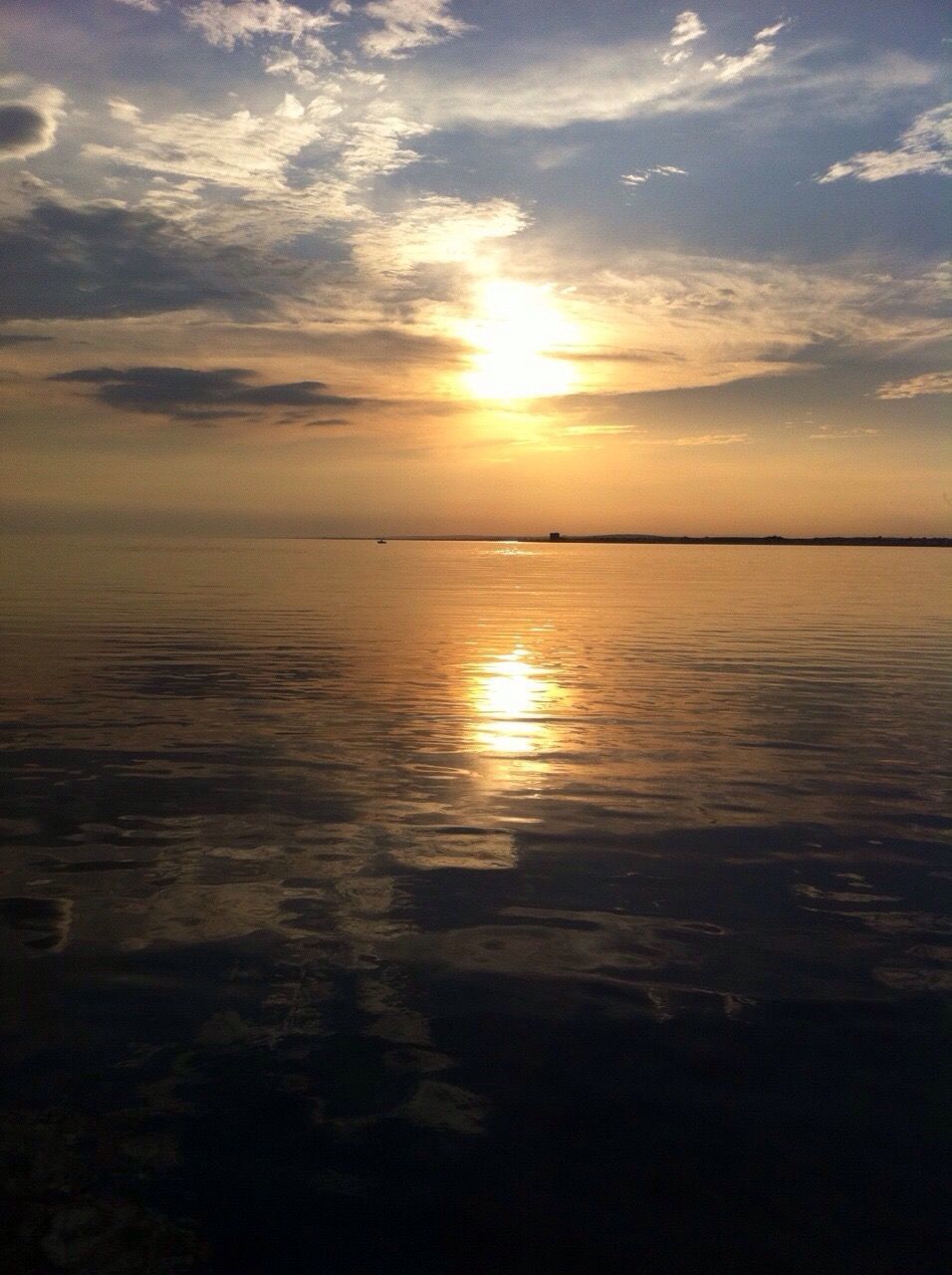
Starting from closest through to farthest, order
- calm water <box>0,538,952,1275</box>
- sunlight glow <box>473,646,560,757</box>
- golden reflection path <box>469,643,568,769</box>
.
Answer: calm water <box>0,538,952,1275</box>
golden reflection path <box>469,643,568,769</box>
sunlight glow <box>473,646,560,757</box>

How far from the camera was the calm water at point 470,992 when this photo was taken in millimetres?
5609

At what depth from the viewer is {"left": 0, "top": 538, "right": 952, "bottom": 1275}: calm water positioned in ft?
18.4

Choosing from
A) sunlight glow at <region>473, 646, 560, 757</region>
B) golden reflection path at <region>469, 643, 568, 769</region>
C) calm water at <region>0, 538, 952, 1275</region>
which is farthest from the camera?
sunlight glow at <region>473, 646, 560, 757</region>

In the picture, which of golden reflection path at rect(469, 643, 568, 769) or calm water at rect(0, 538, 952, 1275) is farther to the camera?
golden reflection path at rect(469, 643, 568, 769)

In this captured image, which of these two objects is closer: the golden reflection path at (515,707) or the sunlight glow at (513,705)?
the golden reflection path at (515,707)

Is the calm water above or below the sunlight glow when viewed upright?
above

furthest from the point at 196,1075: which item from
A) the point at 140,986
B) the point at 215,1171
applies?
the point at 140,986

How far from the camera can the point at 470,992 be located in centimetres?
829

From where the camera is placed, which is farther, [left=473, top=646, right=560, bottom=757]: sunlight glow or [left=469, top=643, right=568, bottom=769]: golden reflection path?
[left=473, top=646, right=560, bottom=757]: sunlight glow

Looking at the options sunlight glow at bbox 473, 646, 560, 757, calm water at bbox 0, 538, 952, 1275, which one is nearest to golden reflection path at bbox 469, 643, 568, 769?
sunlight glow at bbox 473, 646, 560, 757

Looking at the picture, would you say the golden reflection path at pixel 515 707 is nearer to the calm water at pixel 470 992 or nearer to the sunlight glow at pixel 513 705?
the sunlight glow at pixel 513 705

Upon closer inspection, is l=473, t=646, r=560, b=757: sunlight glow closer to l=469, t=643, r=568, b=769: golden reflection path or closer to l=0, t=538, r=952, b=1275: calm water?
l=469, t=643, r=568, b=769: golden reflection path

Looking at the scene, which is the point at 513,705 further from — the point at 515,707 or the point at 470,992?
the point at 470,992

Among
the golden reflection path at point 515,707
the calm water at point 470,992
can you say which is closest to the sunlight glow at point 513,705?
the golden reflection path at point 515,707
